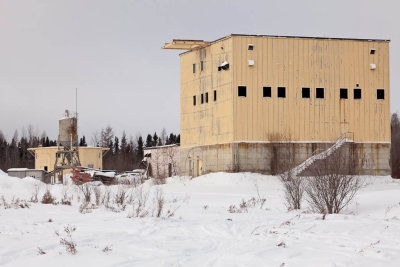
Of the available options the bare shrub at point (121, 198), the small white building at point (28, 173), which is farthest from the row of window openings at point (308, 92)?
the small white building at point (28, 173)

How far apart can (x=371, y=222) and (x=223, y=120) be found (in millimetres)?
26117

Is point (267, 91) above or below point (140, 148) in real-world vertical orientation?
above

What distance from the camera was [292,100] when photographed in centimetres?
3706

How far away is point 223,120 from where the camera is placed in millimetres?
37250

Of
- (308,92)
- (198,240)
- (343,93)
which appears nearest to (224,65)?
(308,92)

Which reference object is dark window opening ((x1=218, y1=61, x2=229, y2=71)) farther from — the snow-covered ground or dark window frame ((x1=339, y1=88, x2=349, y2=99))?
the snow-covered ground

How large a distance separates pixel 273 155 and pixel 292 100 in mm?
4237

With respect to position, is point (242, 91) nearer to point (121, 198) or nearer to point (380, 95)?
point (380, 95)

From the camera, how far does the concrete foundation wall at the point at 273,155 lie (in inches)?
1430

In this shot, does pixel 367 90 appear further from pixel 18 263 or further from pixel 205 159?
pixel 18 263

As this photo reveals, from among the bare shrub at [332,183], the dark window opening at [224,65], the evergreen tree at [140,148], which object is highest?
the dark window opening at [224,65]

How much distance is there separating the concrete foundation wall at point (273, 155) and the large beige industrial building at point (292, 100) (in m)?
0.07

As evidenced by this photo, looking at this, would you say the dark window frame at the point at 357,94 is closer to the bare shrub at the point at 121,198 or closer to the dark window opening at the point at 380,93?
the dark window opening at the point at 380,93

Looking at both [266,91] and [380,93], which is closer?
[266,91]
